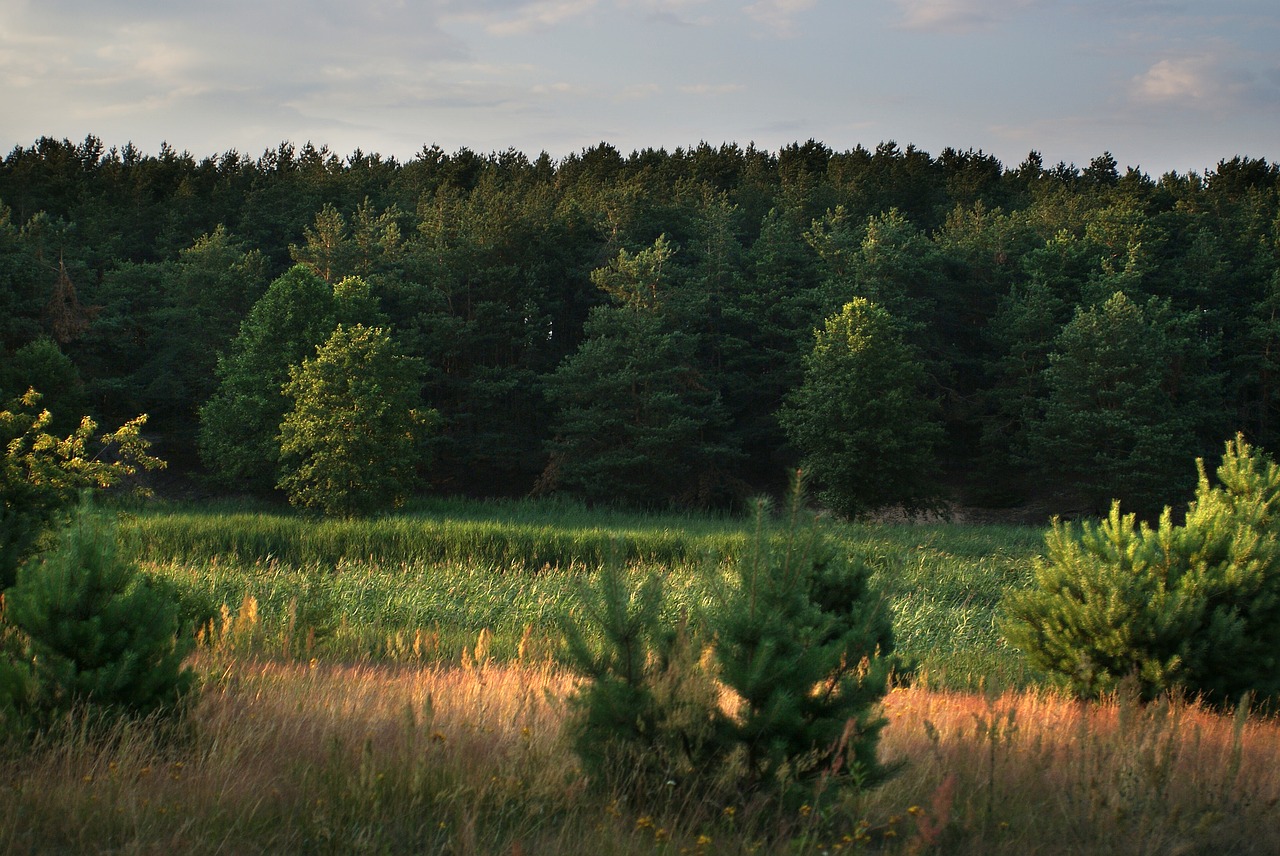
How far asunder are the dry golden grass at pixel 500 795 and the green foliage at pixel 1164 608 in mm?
2288

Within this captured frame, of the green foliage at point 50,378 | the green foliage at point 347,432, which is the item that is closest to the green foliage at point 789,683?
the green foliage at point 347,432

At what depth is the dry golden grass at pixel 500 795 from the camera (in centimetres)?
436

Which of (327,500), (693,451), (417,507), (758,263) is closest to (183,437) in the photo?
(417,507)

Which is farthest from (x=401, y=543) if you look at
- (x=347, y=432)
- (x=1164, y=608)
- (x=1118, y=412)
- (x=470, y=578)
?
(x=1118, y=412)

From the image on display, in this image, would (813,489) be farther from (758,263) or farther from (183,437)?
(183,437)

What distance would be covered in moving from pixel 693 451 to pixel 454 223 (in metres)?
16.5

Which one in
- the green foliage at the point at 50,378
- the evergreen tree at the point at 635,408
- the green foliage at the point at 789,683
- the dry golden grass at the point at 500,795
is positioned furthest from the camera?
the evergreen tree at the point at 635,408

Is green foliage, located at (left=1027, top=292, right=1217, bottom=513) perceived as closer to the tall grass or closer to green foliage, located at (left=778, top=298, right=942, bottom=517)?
green foliage, located at (left=778, top=298, right=942, bottom=517)

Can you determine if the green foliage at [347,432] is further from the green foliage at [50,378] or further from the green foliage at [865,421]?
the green foliage at [865,421]

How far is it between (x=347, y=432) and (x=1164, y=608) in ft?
88.6

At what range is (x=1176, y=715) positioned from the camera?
714 centimetres

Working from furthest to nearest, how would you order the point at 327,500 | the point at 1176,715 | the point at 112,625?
the point at 327,500 < the point at 1176,715 < the point at 112,625

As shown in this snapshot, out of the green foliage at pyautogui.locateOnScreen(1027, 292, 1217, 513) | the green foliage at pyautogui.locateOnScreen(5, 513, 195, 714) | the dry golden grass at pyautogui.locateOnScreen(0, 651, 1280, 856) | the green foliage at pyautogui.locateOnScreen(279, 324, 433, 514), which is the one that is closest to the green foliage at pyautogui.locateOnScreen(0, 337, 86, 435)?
the green foliage at pyautogui.locateOnScreen(279, 324, 433, 514)

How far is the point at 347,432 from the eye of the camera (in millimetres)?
32125
